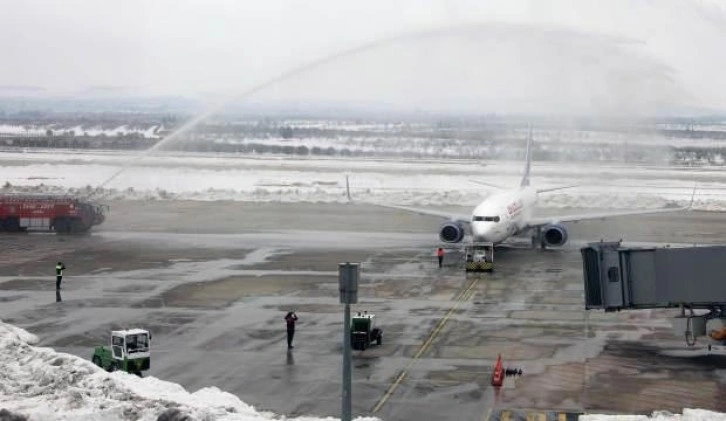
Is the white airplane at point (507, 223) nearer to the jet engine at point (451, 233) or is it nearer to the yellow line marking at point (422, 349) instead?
the jet engine at point (451, 233)

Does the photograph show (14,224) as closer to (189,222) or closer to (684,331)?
(189,222)

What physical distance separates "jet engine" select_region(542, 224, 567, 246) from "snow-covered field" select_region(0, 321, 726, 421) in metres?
35.5

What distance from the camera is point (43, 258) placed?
2203 inches

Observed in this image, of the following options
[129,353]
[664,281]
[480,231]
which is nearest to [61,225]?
[480,231]

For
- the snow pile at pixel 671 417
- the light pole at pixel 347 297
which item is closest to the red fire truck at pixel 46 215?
the snow pile at pixel 671 417

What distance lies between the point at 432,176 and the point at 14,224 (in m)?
56.2

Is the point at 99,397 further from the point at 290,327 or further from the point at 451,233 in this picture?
the point at 451,233

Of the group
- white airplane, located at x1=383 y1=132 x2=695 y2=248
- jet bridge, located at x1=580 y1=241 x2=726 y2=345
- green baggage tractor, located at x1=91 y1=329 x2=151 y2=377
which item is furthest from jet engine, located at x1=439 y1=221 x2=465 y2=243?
green baggage tractor, located at x1=91 y1=329 x2=151 y2=377

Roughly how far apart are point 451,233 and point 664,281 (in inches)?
1098

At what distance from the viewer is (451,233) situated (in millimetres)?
59469

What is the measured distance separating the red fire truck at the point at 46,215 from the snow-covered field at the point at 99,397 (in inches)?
1643

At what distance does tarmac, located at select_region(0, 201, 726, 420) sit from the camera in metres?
27.6

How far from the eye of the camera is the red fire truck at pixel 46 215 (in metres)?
68.9

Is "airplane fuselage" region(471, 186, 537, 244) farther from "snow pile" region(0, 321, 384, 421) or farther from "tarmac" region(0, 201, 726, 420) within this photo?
"snow pile" region(0, 321, 384, 421)
